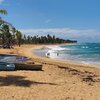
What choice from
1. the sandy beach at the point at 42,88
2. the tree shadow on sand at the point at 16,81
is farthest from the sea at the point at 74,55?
the tree shadow on sand at the point at 16,81

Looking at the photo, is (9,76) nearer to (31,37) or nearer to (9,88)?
(9,88)

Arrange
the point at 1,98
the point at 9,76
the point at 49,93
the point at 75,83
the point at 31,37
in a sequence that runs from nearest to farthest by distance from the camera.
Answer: the point at 1,98 < the point at 49,93 < the point at 75,83 < the point at 9,76 < the point at 31,37

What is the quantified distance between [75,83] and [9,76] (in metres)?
3.69

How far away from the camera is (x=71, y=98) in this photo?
11344mm

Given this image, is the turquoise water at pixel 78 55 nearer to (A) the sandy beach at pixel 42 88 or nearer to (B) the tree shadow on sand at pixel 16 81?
(A) the sandy beach at pixel 42 88

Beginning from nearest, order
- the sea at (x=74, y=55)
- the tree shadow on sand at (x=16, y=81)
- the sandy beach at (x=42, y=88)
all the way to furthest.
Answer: the sandy beach at (x=42, y=88) < the tree shadow on sand at (x=16, y=81) < the sea at (x=74, y=55)

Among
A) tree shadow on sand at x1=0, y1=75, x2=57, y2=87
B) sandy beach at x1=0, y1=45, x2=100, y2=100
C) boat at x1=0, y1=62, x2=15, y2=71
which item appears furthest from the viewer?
boat at x1=0, y1=62, x2=15, y2=71

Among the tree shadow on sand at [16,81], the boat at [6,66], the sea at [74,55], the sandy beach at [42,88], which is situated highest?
the boat at [6,66]

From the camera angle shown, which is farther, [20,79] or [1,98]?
[20,79]

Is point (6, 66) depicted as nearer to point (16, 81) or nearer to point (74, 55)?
point (16, 81)

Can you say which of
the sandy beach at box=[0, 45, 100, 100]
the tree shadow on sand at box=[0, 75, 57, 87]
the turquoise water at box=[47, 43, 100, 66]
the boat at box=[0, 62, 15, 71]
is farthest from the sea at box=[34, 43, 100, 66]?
the tree shadow on sand at box=[0, 75, 57, 87]

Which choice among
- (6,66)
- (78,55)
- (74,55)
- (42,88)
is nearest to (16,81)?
(42,88)

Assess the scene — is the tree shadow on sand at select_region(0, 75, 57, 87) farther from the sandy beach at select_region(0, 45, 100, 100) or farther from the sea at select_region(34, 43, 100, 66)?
the sea at select_region(34, 43, 100, 66)

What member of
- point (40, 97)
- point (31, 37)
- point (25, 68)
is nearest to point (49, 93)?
point (40, 97)
